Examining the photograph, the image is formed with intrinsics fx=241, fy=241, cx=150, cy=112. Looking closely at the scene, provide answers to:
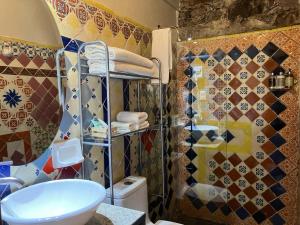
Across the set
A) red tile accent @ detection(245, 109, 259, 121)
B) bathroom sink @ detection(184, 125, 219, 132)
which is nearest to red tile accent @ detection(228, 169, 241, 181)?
bathroom sink @ detection(184, 125, 219, 132)

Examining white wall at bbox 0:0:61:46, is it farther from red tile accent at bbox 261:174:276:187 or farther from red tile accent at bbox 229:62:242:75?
red tile accent at bbox 261:174:276:187

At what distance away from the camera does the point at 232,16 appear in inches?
101

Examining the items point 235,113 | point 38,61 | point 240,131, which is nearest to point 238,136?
point 240,131

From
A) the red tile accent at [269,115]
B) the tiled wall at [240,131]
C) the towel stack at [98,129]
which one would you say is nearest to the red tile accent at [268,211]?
the tiled wall at [240,131]

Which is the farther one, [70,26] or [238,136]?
[238,136]

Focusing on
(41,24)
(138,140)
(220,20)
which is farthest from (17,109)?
(220,20)

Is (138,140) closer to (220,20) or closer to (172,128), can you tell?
(172,128)

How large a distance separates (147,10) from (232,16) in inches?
37.8

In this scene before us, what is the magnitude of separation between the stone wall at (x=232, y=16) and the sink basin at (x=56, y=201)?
2.03 meters

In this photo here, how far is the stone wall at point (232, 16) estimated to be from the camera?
232 cm

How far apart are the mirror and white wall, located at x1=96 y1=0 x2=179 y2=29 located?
0.58m

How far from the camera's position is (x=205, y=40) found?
8.73 feet

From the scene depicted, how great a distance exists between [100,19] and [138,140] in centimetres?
106

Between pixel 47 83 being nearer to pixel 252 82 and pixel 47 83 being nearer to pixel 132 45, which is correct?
pixel 132 45
